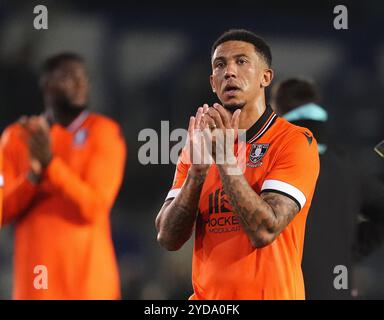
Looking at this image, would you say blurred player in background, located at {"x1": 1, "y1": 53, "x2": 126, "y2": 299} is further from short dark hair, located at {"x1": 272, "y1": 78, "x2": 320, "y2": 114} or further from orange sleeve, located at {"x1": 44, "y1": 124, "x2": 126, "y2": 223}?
short dark hair, located at {"x1": 272, "y1": 78, "x2": 320, "y2": 114}

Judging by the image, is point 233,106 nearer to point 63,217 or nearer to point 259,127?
point 259,127

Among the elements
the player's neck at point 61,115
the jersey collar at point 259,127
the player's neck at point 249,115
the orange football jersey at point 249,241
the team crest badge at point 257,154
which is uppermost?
the player's neck at point 61,115

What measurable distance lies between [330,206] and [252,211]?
90cm

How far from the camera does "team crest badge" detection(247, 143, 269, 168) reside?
2.13m

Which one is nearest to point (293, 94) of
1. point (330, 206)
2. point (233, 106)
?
point (330, 206)

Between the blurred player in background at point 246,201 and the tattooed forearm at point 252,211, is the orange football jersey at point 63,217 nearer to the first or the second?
the blurred player in background at point 246,201

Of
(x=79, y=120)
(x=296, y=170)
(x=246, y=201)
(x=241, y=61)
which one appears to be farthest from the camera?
(x=79, y=120)

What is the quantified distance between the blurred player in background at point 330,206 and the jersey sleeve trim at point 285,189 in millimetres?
679

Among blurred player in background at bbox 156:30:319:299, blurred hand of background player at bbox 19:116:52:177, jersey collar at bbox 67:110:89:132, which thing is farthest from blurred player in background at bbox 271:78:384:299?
blurred hand of background player at bbox 19:116:52:177

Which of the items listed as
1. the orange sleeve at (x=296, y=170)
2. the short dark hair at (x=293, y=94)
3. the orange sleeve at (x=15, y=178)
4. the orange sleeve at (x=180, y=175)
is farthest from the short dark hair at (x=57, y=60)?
the orange sleeve at (x=296, y=170)

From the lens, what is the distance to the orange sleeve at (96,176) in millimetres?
3246

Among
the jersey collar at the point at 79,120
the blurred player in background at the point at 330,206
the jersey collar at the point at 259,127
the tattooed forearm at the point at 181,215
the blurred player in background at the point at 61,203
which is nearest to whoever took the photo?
the tattooed forearm at the point at 181,215

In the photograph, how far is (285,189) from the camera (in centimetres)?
203

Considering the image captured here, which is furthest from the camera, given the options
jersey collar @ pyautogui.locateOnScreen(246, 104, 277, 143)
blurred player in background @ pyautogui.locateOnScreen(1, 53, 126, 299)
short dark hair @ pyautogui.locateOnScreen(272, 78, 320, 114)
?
blurred player in background @ pyautogui.locateOnScreen(1, 53, 126, 299)
